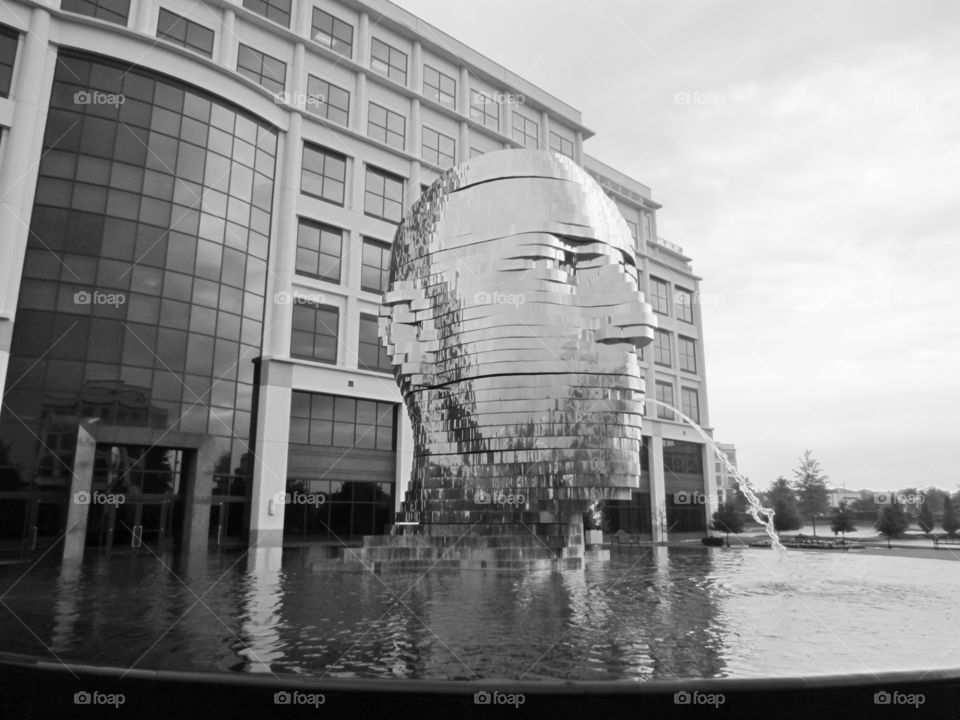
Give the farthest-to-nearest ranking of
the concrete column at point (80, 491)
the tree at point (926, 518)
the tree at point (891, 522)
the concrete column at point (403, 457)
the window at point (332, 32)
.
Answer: the tree at point (926, 518) < the tree at point (891, 522) < the window at point (332, 32) < the concrete column at point (403, 457) < the concrete column at point (80, 491)

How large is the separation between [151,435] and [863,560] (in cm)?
2234

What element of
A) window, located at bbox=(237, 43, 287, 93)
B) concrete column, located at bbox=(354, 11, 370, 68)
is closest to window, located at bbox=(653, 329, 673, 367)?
concrete column, located at bbox=(354, 11, 370, 68)

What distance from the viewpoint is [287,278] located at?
95.5 ft

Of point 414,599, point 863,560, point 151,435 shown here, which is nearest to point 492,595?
point 414,599

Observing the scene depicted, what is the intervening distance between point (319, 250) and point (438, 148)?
31.6 feet

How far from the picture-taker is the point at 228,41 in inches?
1133

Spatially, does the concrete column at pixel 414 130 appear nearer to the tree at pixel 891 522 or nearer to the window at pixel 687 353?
the window at pixel 687 353

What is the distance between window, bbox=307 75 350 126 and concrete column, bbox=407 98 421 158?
3.32m

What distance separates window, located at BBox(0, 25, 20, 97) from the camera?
2327 cm

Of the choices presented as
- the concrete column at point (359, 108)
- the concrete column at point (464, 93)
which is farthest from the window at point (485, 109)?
the concrete column at point (359, 108)

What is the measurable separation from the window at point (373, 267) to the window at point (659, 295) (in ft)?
74.8

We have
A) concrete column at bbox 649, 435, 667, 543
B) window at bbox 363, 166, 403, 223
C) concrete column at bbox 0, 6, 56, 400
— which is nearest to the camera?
concrete column at bbox 0, 6, 56, 400

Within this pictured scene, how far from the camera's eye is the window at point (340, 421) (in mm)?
29188

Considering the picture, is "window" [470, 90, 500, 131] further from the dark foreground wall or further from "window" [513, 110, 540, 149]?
the dark foreground wall
